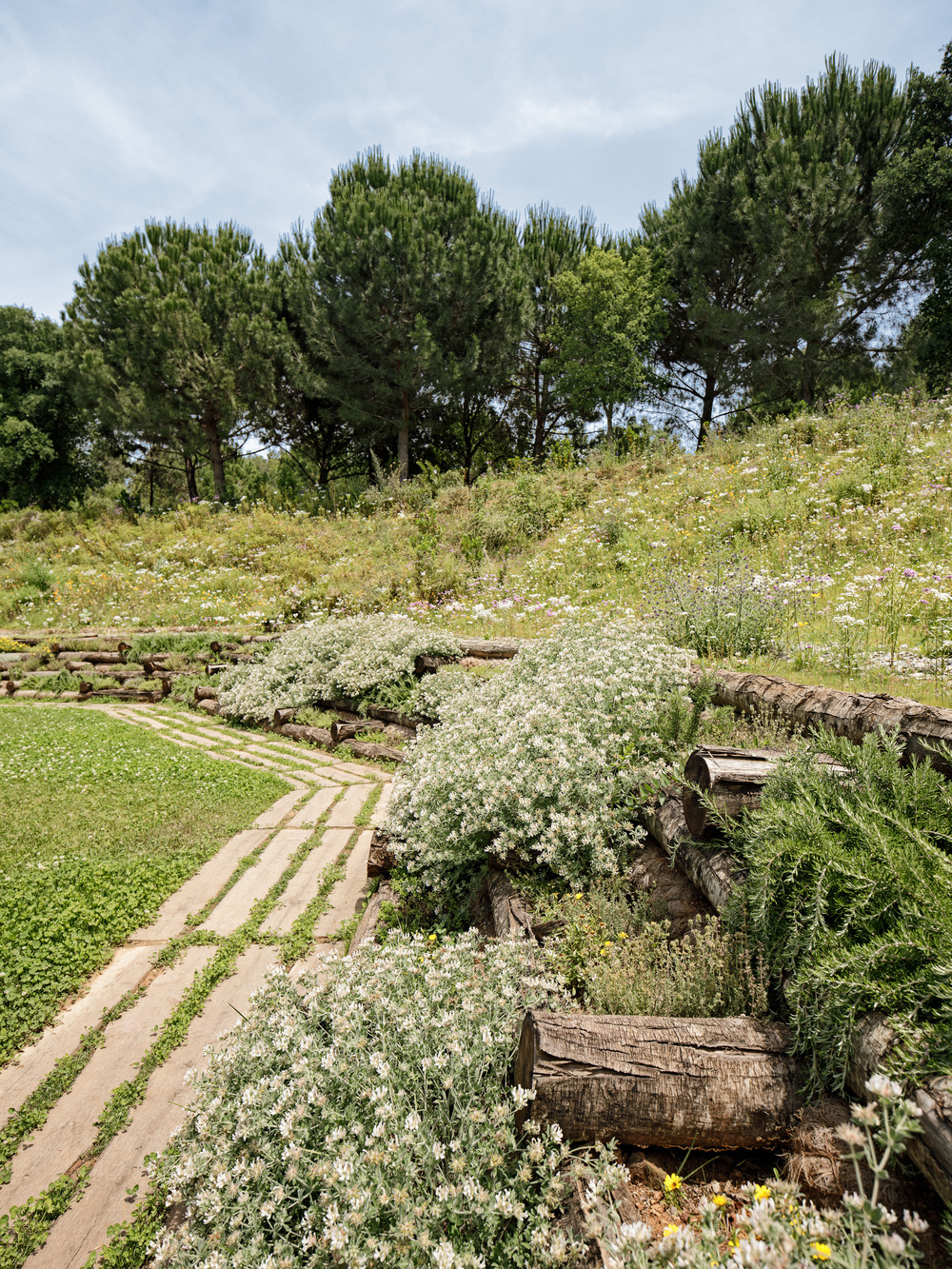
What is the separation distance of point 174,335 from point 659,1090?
790 inches

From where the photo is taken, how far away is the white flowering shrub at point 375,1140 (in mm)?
1445

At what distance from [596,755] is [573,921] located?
0.90 meters

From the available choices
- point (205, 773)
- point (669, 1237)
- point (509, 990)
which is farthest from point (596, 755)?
point (205, 773)

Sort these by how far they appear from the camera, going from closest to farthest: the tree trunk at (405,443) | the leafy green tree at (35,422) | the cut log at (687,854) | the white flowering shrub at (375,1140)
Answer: the white flowering shrub at (375,1140), the cut log at (687,854), the tree trunk at (405,443), the leafy green tree at (35,422)

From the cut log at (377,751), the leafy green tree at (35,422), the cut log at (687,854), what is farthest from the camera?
the leafy green tree at (35,422)

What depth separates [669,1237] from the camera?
46.9 inches

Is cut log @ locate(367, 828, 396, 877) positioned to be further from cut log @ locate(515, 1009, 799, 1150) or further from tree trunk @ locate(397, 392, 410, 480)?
tree trunk @ locate(397, 392, 410, 480)

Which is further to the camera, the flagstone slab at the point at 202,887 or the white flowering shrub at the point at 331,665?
the white flowering shrub at the point at 331,665

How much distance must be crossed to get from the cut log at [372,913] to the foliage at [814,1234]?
212cm

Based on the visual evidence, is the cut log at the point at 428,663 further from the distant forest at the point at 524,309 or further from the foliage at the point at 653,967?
the distant forest at the point at 524,309

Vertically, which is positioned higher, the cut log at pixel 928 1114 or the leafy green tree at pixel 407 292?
the leafy green tree at pixel 407 292

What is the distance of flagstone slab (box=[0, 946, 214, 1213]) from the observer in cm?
209

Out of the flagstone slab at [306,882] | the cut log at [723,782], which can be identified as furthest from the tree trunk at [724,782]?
the flagstone slab at [306,882]

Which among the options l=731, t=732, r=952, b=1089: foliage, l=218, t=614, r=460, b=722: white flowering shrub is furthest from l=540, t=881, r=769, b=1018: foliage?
l=218, t=614, r=460, b=722: white flowering shrub
